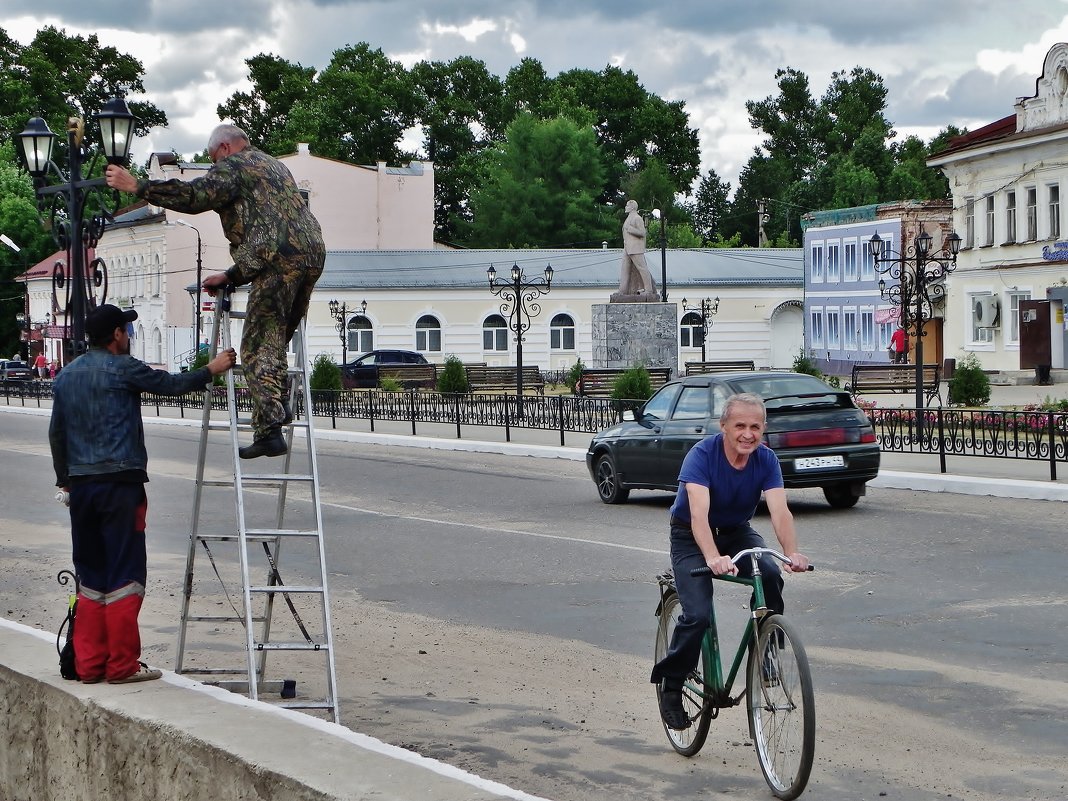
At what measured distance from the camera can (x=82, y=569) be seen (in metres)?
6.71

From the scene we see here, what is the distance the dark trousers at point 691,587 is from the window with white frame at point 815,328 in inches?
2626

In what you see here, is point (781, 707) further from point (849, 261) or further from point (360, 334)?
point (360, 334)

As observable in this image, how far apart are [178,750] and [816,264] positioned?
69.5 meters

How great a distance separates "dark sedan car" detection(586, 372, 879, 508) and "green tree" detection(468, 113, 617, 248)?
75747 millimetres

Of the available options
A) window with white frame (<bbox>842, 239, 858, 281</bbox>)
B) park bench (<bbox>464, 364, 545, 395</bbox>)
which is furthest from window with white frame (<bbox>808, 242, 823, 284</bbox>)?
park bench (<bbox>464, 364, 545, 395</bbox>)

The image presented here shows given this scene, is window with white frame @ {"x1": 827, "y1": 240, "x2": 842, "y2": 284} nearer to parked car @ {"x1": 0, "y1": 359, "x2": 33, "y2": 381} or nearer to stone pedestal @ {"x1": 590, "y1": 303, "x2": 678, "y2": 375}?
stone pedestal @ {"x1": 590, "y1": 303, "x2": 678, "y2": 375}

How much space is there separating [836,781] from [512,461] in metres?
21.5

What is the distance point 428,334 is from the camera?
73500 mm

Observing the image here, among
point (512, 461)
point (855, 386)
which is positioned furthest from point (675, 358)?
point (512, 461)

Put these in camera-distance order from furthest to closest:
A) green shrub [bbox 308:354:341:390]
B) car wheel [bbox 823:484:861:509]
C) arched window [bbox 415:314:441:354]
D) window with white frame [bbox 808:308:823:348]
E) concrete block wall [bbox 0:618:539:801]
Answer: arched window [bbox 415:314:441:354] → window with white frame [bbox 808:308:823:348] → green shrub [bbox 308:354:341:390] → car wheel [bbox 823:484:861:509] → concrete block wall [bbox 0:618:539:801]

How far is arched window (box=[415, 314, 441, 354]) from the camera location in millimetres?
73375

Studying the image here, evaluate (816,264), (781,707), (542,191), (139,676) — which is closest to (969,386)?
(781,707)

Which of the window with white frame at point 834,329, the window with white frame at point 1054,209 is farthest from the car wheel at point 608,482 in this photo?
the window with white frame at point 834,329

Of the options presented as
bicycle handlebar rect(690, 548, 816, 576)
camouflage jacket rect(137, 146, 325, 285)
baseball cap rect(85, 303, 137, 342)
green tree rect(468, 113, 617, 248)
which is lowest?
bicycle handlebar rect(690, 548, 816, 576)
